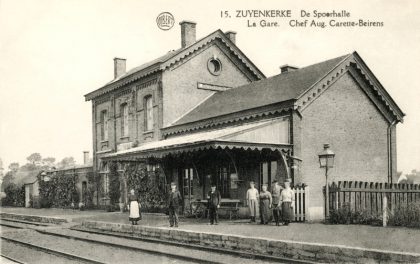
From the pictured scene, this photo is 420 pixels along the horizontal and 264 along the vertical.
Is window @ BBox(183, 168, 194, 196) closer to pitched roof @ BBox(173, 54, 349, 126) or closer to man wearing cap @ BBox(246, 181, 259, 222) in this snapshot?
pitched roof @ BBox(173, 54, 349, 126)

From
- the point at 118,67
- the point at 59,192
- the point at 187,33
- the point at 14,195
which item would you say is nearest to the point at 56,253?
the point at 187,33

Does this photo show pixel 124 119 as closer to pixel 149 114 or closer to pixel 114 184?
pixel 149 114

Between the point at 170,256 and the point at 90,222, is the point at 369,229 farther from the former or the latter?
the point at 90,222

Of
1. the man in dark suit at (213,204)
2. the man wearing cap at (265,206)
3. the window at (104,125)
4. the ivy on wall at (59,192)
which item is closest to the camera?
the man wearing cap at (265,206)

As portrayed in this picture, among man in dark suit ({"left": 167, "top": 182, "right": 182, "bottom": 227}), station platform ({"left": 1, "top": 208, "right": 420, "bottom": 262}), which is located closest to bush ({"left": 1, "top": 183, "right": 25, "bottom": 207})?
station platform ({"left": 1, "top": 208, "right": 420, "bottom": 262})

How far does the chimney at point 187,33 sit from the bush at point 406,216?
16.4 meters

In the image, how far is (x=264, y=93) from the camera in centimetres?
2131

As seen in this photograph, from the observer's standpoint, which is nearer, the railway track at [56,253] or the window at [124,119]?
the railway track at [56,253]

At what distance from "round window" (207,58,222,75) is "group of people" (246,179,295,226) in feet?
38.1

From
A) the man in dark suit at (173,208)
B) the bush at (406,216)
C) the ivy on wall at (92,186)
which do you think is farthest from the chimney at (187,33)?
the bush at (406,216)

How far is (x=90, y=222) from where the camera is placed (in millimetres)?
19125

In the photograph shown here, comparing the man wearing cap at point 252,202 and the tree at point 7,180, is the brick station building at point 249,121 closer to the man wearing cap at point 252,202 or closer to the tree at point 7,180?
the man wearing cap at point 252,202

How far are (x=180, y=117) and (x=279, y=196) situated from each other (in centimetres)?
1121

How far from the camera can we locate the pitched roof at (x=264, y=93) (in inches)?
763
